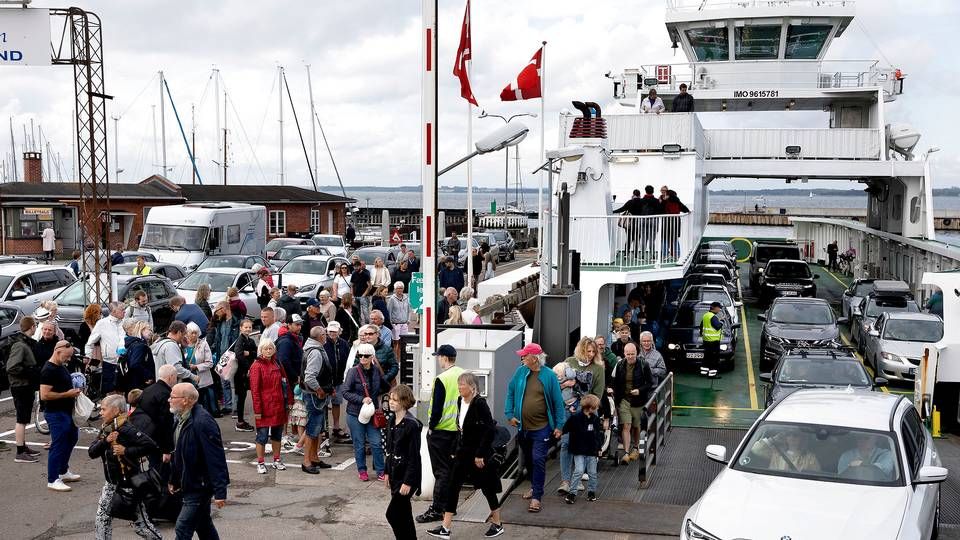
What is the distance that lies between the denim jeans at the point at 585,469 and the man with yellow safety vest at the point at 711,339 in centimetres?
964

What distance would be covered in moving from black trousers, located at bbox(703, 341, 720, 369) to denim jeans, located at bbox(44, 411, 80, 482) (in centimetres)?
1263

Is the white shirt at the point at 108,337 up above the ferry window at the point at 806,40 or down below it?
below

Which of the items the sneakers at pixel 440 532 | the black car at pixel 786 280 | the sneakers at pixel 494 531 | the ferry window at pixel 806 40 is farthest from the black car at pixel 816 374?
the ferry window at pixel 806 40

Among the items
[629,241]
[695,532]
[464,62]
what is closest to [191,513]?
[695,532]

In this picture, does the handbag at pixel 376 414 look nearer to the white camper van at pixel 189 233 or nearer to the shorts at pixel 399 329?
the shorts at pixel 399 329

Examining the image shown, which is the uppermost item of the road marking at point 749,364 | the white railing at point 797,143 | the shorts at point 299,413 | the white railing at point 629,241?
the white railing at point 797,143

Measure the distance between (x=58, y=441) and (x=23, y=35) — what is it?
→ 1112 centimetres

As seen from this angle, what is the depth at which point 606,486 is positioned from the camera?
11.1 m

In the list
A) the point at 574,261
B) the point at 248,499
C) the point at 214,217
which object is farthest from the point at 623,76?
the point at 248,499

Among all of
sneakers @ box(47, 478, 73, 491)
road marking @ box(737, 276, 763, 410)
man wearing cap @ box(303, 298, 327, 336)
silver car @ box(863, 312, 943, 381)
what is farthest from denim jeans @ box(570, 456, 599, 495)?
silver car @ box(863, 312, 943, 381)

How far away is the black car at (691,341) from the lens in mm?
19750

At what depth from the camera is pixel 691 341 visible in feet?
65.1

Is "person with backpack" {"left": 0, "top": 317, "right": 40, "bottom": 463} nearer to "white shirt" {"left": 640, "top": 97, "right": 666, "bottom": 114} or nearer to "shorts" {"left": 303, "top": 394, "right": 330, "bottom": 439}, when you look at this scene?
"shorts" {"left": 303, "top": 394, "right": 330, "bottom": 439}

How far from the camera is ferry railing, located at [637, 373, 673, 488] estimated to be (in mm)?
11125
